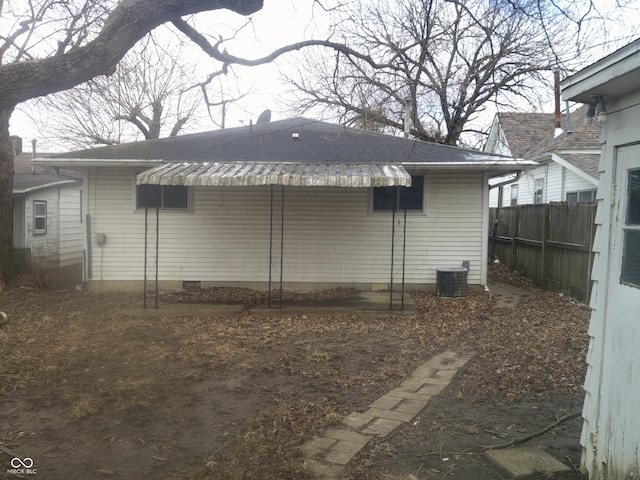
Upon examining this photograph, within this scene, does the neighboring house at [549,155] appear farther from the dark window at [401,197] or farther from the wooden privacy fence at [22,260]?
the wooden privacy fence at [22,260]

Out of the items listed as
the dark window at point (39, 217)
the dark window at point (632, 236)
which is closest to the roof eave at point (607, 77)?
the dark window at point (632, 236)

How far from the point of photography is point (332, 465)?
134 inches

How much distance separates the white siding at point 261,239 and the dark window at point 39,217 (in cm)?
735

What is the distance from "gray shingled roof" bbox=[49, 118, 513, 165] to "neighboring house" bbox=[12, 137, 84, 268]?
4.87 m

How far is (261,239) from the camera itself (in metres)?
10.5

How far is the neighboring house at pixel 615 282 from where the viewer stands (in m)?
2.79

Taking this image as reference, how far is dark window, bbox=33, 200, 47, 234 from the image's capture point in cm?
1609

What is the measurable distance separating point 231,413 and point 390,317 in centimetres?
444

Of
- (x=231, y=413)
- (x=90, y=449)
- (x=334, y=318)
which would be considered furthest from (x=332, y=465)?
(x=334, y=318)

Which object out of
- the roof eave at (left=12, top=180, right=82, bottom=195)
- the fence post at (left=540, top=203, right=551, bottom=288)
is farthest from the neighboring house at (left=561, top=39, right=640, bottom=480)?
the roof eave at (left=12, top=180, right=82, bottom=195)

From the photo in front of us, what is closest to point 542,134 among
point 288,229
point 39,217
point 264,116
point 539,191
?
point 539,191

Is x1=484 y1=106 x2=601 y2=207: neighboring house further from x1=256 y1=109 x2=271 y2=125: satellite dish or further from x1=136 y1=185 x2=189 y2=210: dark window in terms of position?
x1=136 y1=185 x2=189 y2=210: dark window

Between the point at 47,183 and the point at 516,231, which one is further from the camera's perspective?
the point at 47,183

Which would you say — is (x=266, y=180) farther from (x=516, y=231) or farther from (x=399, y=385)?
(x=516, y=231)
